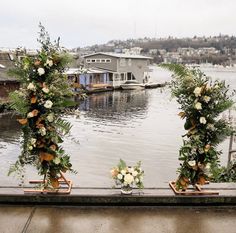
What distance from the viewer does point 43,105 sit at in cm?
454

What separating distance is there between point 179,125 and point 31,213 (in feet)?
72.4

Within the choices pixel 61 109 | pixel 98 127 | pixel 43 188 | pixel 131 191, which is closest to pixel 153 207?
pixel 131 191

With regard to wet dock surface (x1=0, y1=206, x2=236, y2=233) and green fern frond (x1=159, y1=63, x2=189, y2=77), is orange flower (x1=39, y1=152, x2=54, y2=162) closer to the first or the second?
wet dock surface (x1=0, y1=206, x2=236, y2=233)

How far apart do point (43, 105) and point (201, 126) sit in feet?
7.56

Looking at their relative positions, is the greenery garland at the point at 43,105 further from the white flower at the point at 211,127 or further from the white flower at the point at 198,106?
the white flower at the point at 211,127

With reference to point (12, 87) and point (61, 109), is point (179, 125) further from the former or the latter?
point (61, 109)

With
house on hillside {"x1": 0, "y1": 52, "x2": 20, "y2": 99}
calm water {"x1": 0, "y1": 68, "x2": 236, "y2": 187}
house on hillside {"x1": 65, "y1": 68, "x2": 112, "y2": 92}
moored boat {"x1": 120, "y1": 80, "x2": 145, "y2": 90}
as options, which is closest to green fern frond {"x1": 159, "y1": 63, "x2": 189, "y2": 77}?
calm water {"x1": 0, "y1": 68, "x2": 236, "y2": 187}

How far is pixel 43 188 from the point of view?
4762 mm

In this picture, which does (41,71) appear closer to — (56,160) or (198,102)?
(56,160)

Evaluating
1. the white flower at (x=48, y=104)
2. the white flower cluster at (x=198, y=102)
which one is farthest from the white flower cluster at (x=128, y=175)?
the white flower at (x=48, y=104)

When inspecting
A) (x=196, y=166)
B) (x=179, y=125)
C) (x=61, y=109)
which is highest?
(x=61, y=109)

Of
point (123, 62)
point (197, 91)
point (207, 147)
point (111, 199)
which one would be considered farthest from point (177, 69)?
point (123, 62)

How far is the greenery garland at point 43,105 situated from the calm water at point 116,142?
76 cm

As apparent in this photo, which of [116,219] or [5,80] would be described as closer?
[116,219]
